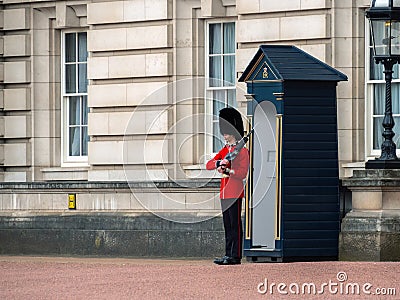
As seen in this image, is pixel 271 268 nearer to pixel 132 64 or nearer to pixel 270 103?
pixel 270 103

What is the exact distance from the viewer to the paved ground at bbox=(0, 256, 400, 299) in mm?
14188

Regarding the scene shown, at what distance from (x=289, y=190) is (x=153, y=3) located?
17.1 ft

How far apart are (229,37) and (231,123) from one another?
4172 millimetres

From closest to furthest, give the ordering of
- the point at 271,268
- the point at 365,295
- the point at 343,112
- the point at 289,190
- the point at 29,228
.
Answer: the point at 365,295 → the point at 271,268 → the point at 289,190 → the point at 343,112 → the point at 29,228

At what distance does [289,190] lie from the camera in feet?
56.8

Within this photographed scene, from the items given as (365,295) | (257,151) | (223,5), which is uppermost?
(223,5)

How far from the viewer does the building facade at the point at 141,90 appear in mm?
19625

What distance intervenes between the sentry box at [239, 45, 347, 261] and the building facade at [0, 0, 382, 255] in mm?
1891

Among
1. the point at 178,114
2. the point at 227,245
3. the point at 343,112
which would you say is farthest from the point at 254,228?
the point at 178,114

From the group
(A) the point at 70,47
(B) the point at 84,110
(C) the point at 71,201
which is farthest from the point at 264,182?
(A) the point at 70,47

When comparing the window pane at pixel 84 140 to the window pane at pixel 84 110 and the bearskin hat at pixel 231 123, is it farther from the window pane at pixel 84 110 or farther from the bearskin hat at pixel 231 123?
the bearskin hat at pixel 231 123

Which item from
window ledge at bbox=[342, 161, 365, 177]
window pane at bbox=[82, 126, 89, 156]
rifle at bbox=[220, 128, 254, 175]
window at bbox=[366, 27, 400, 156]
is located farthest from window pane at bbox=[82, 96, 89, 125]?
rifle at bbox=[220, 128, 254, 175]

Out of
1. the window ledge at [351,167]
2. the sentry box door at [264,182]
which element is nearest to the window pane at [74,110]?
the window ledge at [351,167]

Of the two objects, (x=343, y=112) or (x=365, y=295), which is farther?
(x=343, y=112)
